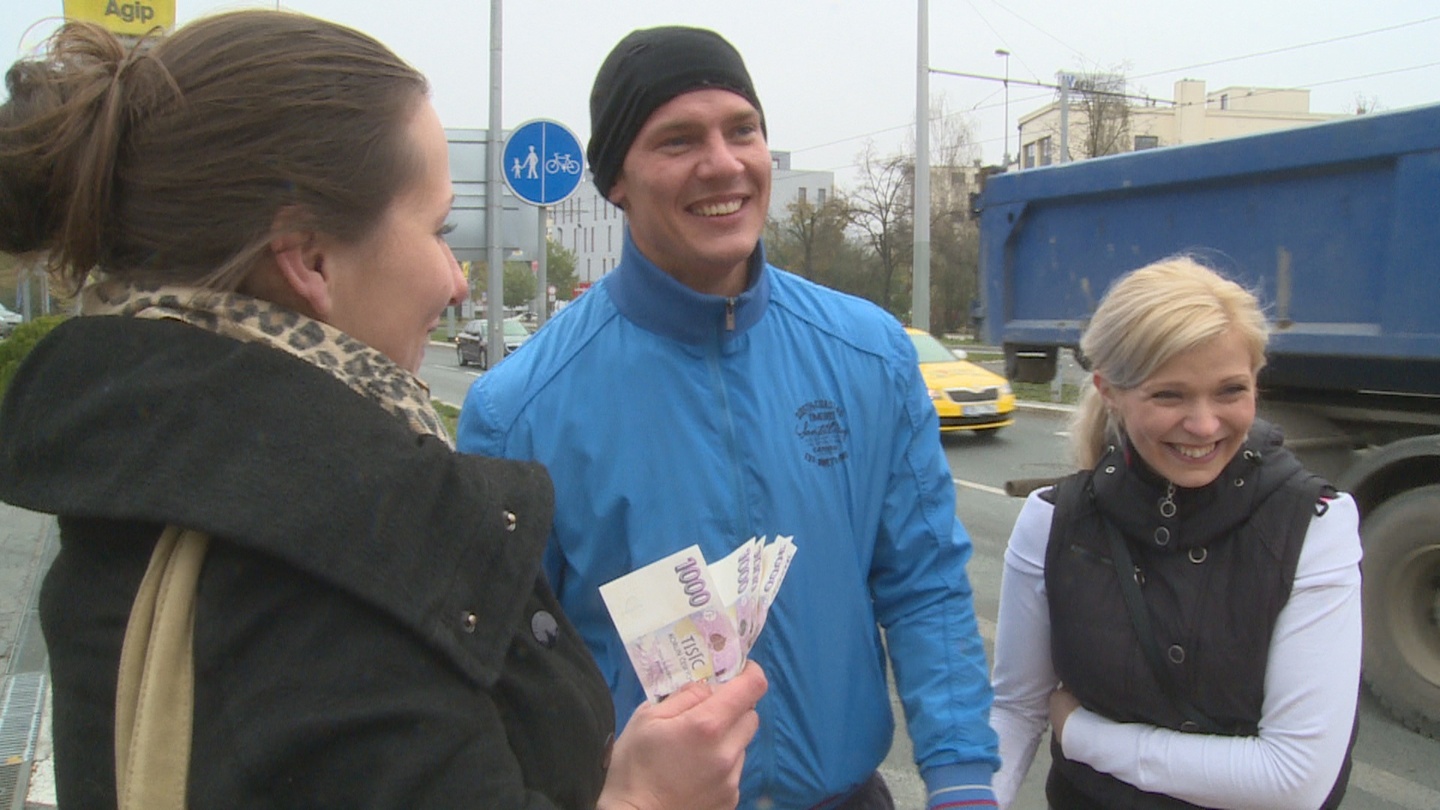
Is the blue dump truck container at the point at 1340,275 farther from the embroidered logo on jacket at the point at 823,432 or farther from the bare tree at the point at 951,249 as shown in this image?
the bare tree at the point at 951,249

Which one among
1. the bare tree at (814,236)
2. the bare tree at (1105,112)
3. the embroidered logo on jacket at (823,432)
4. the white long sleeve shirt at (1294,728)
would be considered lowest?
the white long sleeve shirt at (1294,728)

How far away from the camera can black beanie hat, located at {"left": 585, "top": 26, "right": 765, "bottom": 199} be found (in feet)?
6.48

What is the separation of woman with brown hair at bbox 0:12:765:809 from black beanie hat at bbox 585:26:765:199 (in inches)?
31.1

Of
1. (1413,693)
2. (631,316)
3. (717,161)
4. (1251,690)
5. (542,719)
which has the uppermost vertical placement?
(717,161)

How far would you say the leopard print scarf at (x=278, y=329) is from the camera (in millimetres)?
1074

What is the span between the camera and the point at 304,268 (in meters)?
1.14

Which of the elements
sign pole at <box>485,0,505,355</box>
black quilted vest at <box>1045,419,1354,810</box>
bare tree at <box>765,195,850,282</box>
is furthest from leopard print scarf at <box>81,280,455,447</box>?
bare tree at <box>765,195,850,282</box>

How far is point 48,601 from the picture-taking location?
105cm

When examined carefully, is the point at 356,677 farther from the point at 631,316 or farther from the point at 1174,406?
the point at 1174,406

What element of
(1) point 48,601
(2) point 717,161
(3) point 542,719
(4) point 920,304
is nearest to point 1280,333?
(2) point 717,161

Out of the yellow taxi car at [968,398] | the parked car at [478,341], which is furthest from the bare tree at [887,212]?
the yellow taxi car at [968,398]

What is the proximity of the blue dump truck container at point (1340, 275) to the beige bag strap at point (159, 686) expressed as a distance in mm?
4772

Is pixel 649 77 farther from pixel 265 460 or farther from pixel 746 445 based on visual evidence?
pixel 265 460

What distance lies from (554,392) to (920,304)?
18.6 m
